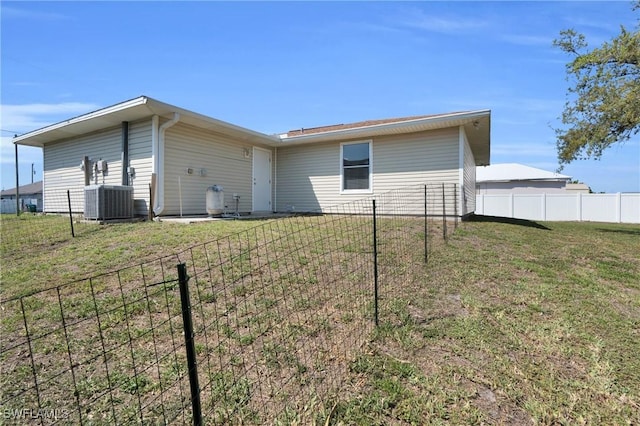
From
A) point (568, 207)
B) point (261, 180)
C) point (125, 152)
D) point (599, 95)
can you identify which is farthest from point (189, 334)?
point (568, 207)

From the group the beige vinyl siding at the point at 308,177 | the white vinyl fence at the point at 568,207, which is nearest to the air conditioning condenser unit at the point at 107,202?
the beige vinyl siding at the point at 308,177

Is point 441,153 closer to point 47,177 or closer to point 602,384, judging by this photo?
point 602,384

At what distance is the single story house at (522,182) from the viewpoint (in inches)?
900

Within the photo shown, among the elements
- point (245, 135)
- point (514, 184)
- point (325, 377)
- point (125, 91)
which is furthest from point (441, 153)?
point (514, 184)

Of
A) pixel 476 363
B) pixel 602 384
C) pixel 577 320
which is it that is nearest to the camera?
pixel 602 384

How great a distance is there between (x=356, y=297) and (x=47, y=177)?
13.5 meters

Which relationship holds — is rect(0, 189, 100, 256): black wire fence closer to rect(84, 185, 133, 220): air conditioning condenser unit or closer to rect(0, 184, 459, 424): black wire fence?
rect(84, 185, 133, 220): air conditioning condenser unit

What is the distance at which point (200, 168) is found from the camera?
940 cm

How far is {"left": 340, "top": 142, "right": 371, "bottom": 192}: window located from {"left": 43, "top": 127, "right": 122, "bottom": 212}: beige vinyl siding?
265 inches

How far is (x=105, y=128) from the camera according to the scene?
31.7 ft

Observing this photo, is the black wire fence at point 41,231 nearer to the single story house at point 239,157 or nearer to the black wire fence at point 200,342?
the single story house at point 239,157

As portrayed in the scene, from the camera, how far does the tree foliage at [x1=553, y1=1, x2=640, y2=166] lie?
9742mm

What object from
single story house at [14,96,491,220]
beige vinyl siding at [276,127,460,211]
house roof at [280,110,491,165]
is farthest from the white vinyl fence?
beige vinyl siding at [276,127,460,211]

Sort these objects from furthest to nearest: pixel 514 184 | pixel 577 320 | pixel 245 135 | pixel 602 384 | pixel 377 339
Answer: pixel 514 184 → pixel 245 135 → pixel 577 320 → pixel 377 339 → pixel 602 384
